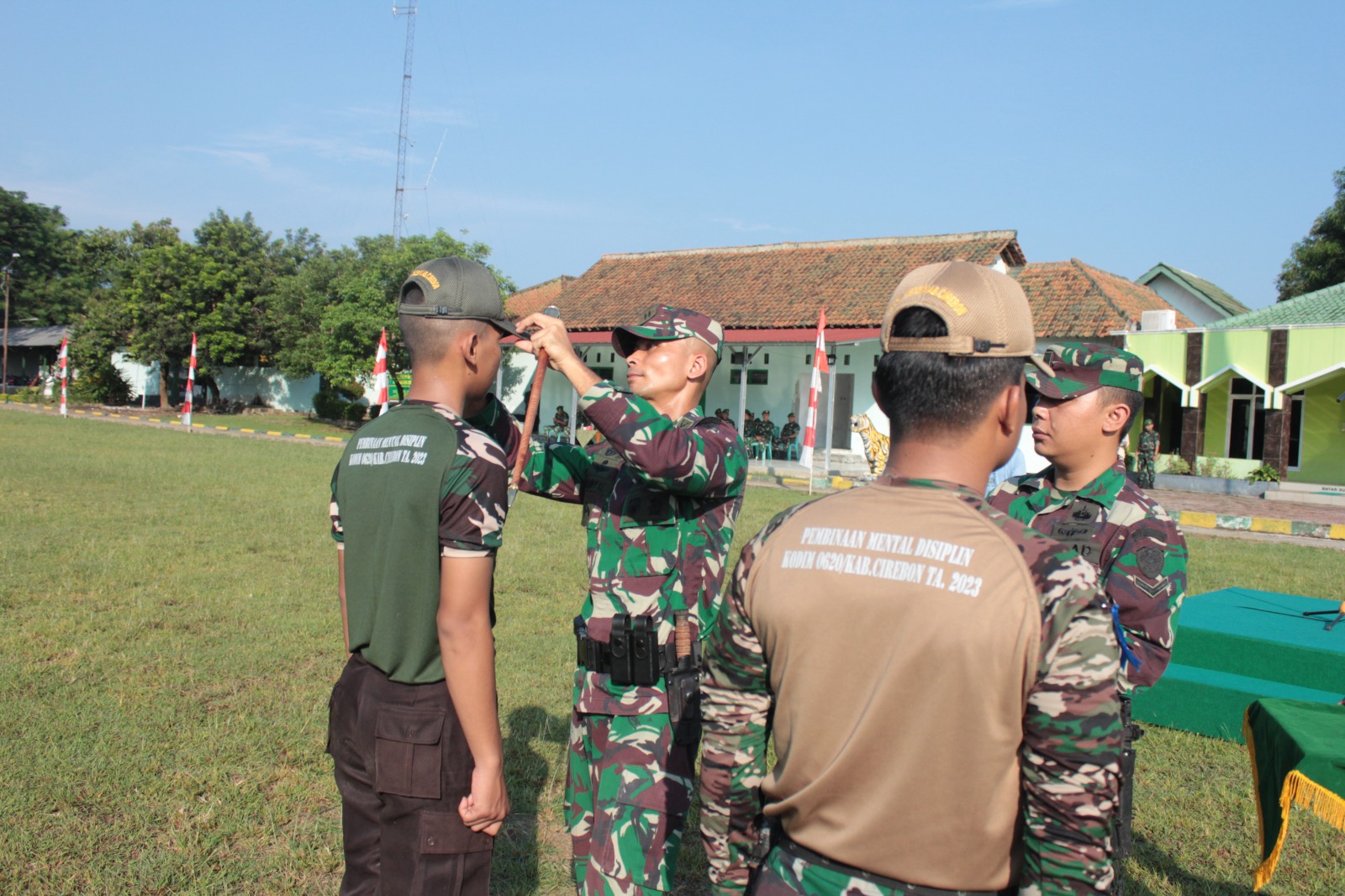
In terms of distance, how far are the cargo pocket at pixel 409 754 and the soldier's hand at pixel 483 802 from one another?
7 cm

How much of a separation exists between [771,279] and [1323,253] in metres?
18.1

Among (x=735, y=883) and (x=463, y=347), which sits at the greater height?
(x=463, y=347)

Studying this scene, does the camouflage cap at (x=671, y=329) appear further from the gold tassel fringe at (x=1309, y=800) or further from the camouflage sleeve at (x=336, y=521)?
the gold tassel fringe at (x=1309, y=800)

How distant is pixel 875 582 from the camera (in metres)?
1.41

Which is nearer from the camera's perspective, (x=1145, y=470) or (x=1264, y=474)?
(x=1145, y=470)

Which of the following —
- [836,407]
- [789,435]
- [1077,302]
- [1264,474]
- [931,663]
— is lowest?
[931,663]

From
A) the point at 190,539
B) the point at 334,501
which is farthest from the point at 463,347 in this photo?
the point at 190,539

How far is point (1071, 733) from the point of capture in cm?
135

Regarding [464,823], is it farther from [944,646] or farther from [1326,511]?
[1326,511]

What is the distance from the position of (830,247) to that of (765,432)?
23.0 ft

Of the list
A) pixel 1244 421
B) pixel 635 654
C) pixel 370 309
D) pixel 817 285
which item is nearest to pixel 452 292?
pixel 635 654

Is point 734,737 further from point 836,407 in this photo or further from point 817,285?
point 817,285

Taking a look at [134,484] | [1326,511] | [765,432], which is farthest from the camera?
[765,432]

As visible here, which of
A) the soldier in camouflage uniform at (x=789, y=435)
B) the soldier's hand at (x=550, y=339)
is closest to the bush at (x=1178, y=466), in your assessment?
the soldier in camouflage uniform at (x=789, y=435)
